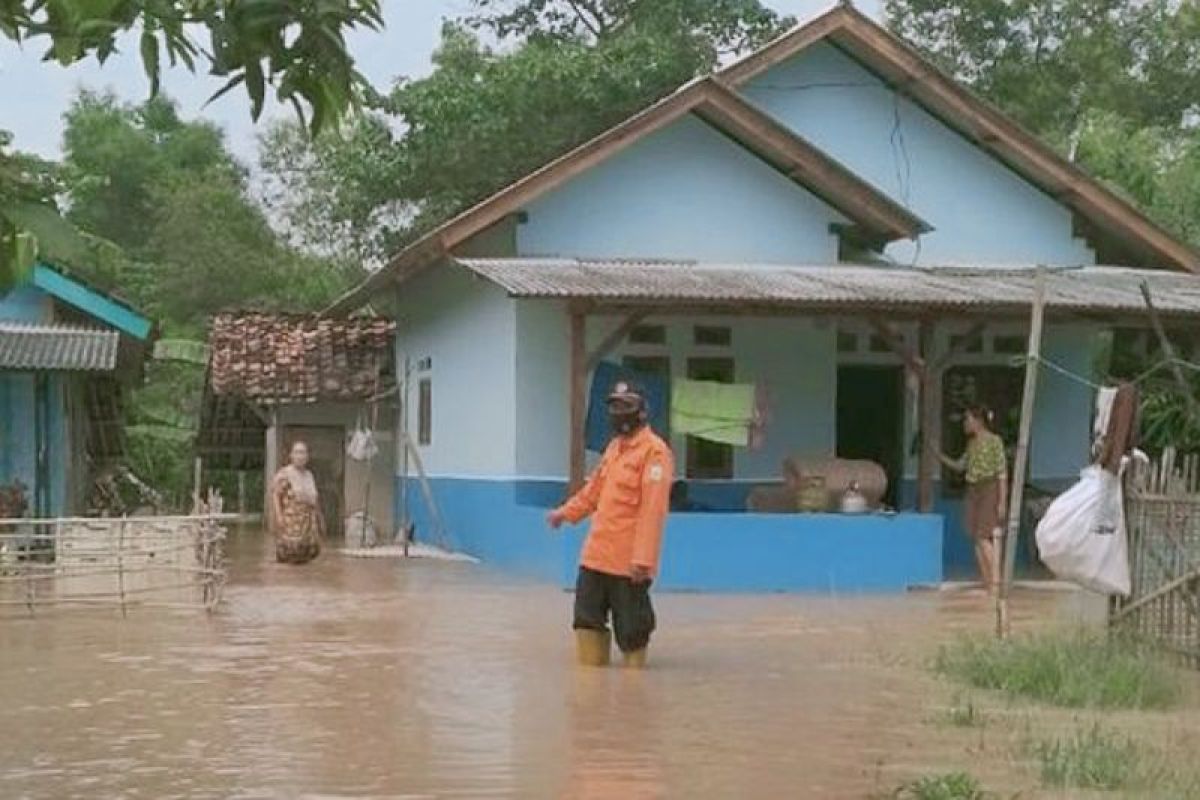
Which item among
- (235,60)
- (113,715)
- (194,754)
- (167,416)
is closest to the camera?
(235,60)

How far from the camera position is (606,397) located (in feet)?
63.8

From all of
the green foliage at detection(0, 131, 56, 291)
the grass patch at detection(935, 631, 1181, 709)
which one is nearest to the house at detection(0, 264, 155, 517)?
the grass patch at detection(935, 631, 1181, 709)

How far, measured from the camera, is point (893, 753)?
9.12 meters

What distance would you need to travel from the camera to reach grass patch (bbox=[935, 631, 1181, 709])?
10430 millimetres

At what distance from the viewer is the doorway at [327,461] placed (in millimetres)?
27969

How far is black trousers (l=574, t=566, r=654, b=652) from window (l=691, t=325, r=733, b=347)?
9.37 m

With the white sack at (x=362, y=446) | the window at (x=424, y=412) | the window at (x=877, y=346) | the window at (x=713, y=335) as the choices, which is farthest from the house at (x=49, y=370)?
the window at (x=877, y=346)

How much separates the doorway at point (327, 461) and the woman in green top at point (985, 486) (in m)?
11.1

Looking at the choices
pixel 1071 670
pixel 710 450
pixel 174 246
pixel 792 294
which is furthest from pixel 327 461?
pixel 1071 670

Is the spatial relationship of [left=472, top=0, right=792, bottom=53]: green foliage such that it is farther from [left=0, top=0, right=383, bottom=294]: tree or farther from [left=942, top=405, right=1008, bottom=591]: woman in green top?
[left=0, top=0, right=383, bottom=294]: tree

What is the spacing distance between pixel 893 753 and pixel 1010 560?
12.3ft

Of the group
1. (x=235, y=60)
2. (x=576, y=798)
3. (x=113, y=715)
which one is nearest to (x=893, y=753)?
(x=576, y=798)

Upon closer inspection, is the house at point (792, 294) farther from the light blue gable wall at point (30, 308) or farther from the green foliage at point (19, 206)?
the green foliage at point (19, 206)

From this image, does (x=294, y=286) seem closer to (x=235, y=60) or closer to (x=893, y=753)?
(x=893, y=753)
